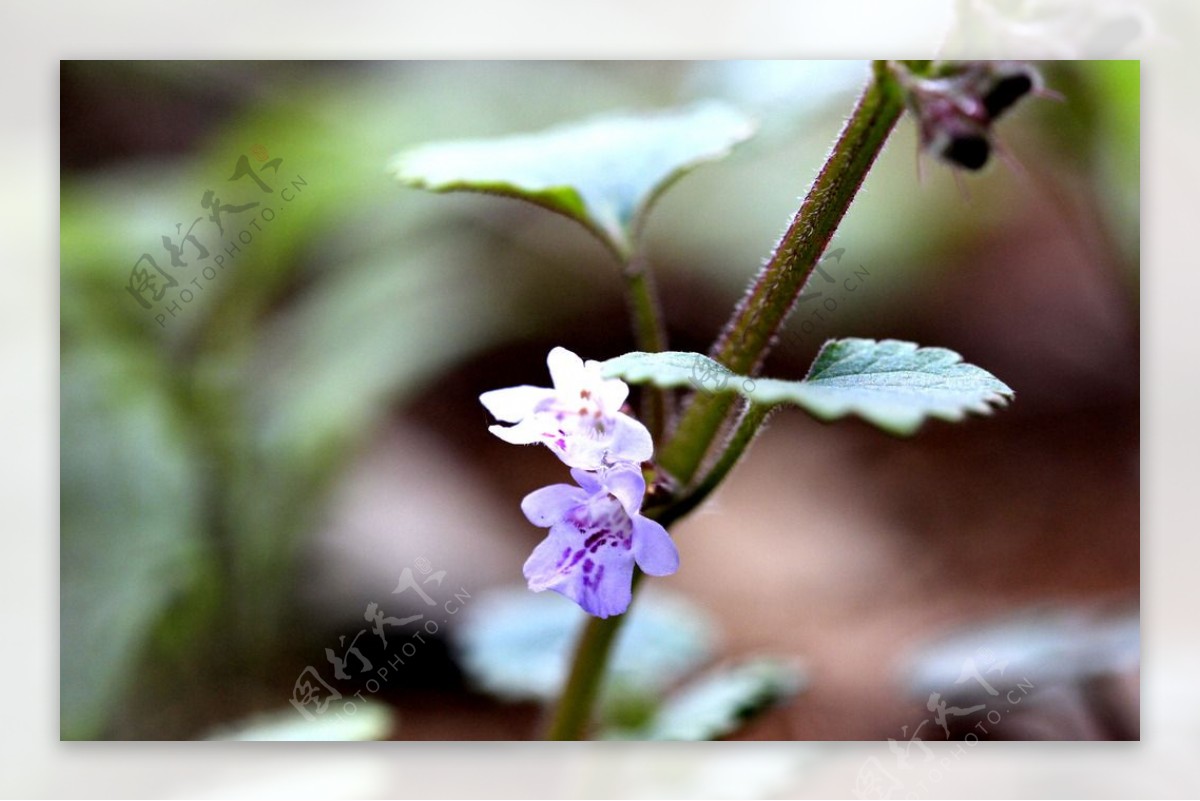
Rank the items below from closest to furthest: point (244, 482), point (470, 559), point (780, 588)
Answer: point (244, 482) < point (470, 559) < point (780, 588)

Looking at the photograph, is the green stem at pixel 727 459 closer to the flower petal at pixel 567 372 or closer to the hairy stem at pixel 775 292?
the hairy stem at pixel 775 292

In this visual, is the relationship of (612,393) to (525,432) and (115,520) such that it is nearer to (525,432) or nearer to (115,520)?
(525,432)

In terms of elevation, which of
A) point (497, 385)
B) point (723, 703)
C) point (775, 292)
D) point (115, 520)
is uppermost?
point (497, 385)

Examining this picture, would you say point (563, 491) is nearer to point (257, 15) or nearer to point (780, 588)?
point (257, 15)

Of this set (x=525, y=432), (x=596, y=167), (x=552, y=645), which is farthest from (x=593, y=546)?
(x=552, y=645)

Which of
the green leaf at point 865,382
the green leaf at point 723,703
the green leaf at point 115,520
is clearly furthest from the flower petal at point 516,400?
the green leaf at point 115,520

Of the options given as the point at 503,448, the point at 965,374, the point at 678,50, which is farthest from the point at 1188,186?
the point at 503,448
